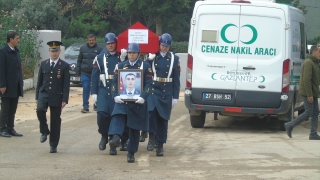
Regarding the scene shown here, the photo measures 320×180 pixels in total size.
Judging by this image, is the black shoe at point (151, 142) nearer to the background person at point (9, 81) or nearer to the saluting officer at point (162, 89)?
the saluting officer at point (162, 89)

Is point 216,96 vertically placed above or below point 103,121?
above

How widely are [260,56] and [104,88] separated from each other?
4295 millimetres

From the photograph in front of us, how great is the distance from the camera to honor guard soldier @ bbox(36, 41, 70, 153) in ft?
35.4

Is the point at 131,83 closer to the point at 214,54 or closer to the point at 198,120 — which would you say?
the point at 214,54

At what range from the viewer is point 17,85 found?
41.5 ft

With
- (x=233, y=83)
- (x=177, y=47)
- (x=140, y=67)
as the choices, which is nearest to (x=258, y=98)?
(x=233, y=83)

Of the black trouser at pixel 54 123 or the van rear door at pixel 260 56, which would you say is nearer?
the black trouser at pixel 54 123

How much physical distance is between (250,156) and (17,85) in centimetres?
454

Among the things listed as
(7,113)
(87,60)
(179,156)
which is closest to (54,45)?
(7,113)

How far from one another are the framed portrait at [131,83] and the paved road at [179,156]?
1.00m

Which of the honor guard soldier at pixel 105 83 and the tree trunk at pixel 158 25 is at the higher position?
the tree trunk at pixel 158 25

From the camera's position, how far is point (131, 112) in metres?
10.0

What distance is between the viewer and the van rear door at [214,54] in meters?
14.0

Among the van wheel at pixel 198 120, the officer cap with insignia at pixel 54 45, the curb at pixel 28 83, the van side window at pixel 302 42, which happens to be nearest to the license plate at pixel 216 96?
the van wheel at pixel 198 120
